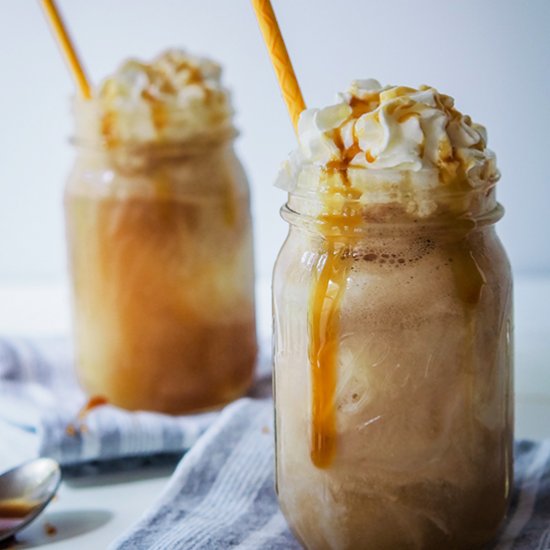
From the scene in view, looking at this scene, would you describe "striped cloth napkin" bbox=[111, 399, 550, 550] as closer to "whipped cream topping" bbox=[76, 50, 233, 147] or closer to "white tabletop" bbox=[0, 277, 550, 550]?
"white tabletop" bbox=[0, 277, 550, 550]

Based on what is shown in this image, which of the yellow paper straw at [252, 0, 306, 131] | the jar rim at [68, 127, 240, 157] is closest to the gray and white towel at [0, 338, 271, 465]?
the jar rim at [68, 127, 240, 157]

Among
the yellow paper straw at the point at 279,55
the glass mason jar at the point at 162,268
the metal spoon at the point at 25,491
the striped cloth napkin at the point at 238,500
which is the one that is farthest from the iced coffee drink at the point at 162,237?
the yellow paper straw at the point at 279,55

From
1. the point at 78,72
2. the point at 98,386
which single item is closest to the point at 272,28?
the point at 78,72

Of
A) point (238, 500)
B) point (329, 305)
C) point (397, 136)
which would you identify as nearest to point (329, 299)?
point (329, 305)

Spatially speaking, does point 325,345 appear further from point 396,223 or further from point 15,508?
point 15,508

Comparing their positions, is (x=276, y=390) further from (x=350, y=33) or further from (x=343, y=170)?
(x=350, y=33)

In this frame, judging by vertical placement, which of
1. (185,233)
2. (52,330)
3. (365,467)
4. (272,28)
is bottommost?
(52,330)

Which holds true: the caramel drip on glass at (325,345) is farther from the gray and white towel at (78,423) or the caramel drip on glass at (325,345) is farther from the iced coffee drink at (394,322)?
the gray and white towel at (78,423)
